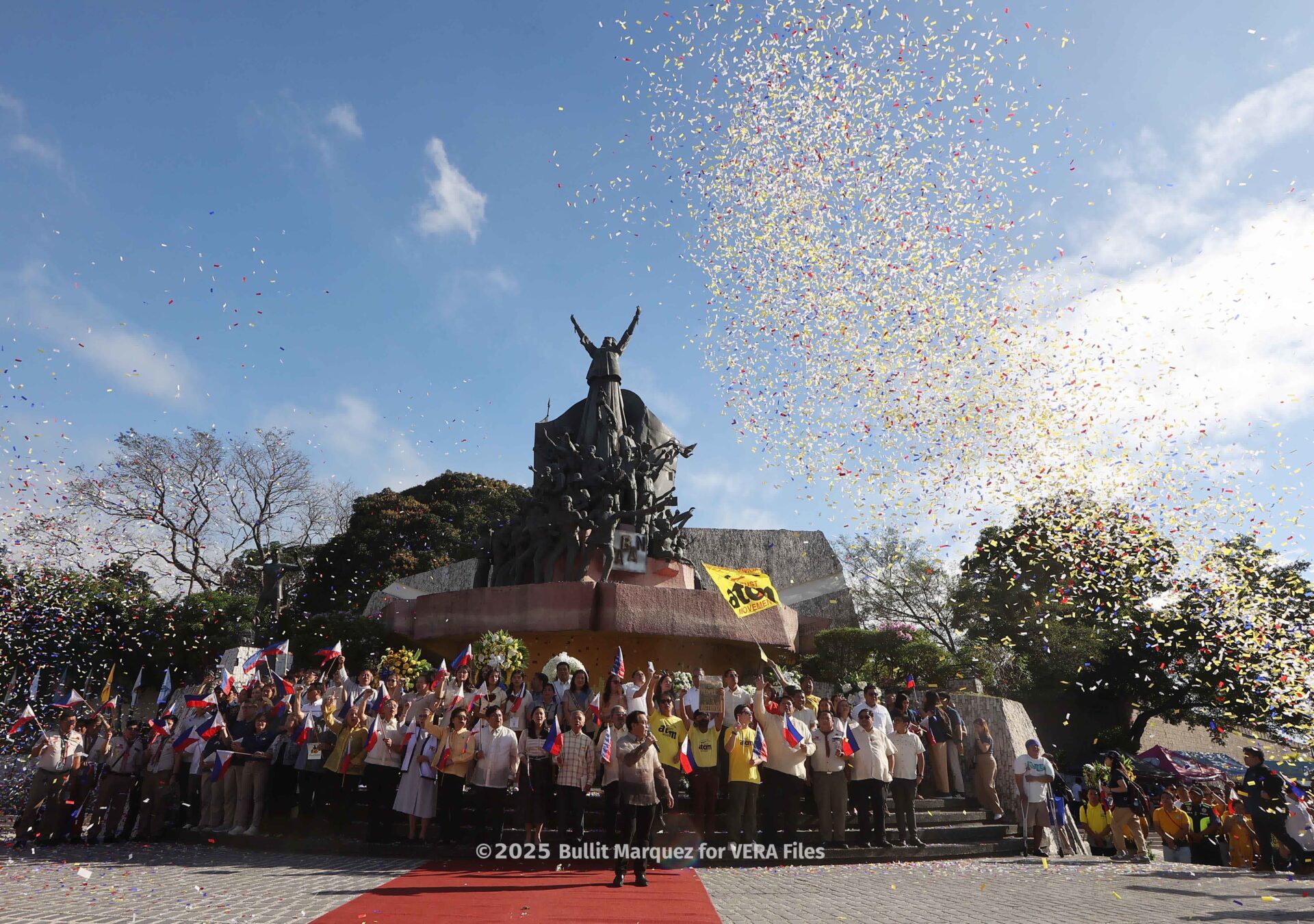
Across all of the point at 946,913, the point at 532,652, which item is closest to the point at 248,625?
the point at 532,652

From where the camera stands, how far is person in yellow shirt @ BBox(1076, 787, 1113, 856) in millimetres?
13938

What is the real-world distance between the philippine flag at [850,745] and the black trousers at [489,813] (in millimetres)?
4120

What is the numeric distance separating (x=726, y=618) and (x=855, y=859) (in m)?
9.13

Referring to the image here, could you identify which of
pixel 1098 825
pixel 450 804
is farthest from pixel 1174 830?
pixel 450 804

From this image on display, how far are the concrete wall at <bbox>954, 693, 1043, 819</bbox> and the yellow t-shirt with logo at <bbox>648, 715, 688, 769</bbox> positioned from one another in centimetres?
598

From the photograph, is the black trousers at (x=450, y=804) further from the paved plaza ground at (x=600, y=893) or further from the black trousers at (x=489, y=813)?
the paved plaza ground at (x=600, y=893)

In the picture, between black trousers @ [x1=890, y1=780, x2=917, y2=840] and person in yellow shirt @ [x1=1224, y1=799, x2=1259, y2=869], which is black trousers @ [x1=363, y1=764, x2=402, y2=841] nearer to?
black trousers @ [x1=890, y1=780, x2=917, y2=840]

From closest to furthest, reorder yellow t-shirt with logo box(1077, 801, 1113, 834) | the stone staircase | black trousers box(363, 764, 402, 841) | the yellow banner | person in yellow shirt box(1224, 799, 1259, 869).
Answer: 1. the stone staircase
2. black trousers box(363, 764, 402, 841)
3. person in yellow shirt box(1224, 799, 1259, 869)
4. yellow t-shirt with logo box(1077, 801, 1113, 834)
5. the yellow banner

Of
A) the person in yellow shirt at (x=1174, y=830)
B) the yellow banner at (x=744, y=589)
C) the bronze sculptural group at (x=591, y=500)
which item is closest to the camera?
the person in yellow shirt at (x=1174, y=830)

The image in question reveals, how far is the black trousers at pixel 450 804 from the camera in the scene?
9.88 m

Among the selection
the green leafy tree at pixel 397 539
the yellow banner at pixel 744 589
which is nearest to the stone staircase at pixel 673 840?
the yellow banner at pixel 744 589

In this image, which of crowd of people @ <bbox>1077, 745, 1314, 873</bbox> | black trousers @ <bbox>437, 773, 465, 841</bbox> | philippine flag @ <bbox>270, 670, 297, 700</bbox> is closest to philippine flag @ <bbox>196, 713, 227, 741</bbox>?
philippine flag @ <bbox>270, 670, 297, 700</bbox>

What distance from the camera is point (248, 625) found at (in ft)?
98.0

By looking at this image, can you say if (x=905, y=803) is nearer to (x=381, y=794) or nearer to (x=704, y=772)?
(x=704, y=772)
